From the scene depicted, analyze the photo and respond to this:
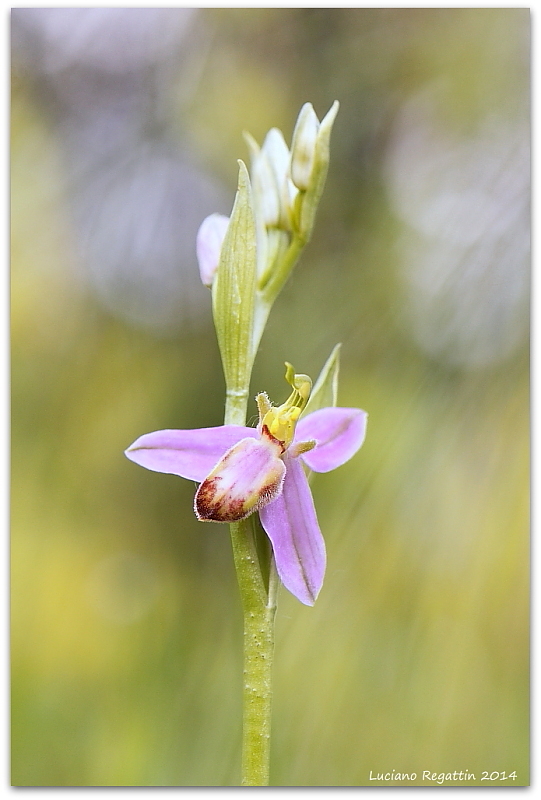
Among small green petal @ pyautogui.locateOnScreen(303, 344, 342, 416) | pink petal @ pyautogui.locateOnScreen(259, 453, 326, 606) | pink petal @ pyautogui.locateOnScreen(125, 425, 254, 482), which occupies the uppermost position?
small green petal @ pyautogui.locateOnScreen(303, 344, 342, 416)

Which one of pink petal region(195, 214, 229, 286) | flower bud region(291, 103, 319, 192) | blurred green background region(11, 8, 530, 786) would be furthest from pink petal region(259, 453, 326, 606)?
blurred green background region(11, 8, 530, 786)

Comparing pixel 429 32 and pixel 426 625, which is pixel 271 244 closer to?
pixel 429 32

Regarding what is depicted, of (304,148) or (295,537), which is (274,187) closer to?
(304,148)

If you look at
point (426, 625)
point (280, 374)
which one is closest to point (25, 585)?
point (280, 374)

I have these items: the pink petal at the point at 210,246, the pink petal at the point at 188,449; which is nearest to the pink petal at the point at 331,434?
the pink petal at the point at 188,449

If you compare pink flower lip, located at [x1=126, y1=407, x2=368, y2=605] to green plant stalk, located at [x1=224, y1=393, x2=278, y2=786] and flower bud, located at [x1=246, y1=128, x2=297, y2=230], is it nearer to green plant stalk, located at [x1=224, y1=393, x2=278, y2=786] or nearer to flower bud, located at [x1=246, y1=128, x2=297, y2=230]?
green plant stalk, located at [x1=224, y1=393, x2=278, y2=786]

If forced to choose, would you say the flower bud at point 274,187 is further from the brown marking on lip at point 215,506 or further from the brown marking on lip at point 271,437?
the brown marking on lip at point 215,506
